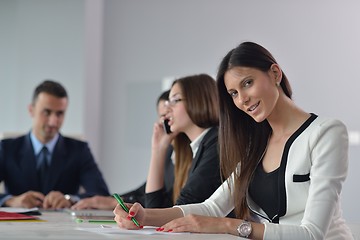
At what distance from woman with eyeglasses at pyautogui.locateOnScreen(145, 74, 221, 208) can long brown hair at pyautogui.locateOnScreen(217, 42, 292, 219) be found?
40 cm

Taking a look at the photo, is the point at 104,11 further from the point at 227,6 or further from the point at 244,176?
the point at 244,176

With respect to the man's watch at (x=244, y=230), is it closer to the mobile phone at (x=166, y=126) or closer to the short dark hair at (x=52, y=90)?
the mobile phone at (x=166, y=126)

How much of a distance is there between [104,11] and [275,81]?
3828 mm

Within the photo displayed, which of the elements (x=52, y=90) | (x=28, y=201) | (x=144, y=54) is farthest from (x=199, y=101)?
(x=144, y=54)

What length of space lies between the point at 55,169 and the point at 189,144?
3.29ft

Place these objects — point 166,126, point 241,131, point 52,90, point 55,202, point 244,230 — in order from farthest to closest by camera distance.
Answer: point 52,90 → point 166,126 → point 55,202 → point 241,131 → point 244,230

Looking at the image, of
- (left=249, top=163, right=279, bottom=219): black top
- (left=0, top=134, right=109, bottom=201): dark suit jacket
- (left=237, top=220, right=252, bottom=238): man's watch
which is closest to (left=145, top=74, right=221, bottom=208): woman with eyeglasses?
(left=249, top=163, right=279, bottom=219): black top

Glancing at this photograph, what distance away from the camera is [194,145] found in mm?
3184

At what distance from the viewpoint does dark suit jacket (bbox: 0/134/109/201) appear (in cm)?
396

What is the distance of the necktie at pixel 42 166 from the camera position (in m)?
3.99

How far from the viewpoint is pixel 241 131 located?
246 centimetres

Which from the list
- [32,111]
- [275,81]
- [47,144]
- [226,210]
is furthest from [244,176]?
[32,111]

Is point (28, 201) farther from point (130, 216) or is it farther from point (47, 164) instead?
point (130, 216)

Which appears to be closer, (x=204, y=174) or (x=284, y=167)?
(x=284, y=167)
